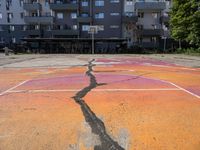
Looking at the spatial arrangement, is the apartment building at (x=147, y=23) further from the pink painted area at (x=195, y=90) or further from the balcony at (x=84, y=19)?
the pink painted area at (x=195, y=90)

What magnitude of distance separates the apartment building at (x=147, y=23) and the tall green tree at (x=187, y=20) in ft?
39.3

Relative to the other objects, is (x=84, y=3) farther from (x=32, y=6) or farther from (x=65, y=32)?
(x=32, y=6)

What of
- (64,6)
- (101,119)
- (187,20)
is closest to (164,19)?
(187,20)

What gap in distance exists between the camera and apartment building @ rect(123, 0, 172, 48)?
211 ft

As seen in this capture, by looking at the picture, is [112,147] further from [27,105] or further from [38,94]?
[38,94]

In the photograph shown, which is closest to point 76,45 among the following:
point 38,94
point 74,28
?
point 74,28

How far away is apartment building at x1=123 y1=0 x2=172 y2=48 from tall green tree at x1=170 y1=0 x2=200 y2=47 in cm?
1197

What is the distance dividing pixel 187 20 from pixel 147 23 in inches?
781

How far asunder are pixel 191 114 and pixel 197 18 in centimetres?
3986

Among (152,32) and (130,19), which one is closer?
(130,19)

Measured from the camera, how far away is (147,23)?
6625 centimetres

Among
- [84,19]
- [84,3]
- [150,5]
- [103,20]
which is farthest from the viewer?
[84,3]

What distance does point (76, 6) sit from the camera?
6500 centimetres

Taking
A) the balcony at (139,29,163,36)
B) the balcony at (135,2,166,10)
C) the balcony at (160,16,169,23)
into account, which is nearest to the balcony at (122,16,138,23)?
the balcony at (135,2,166,10)
